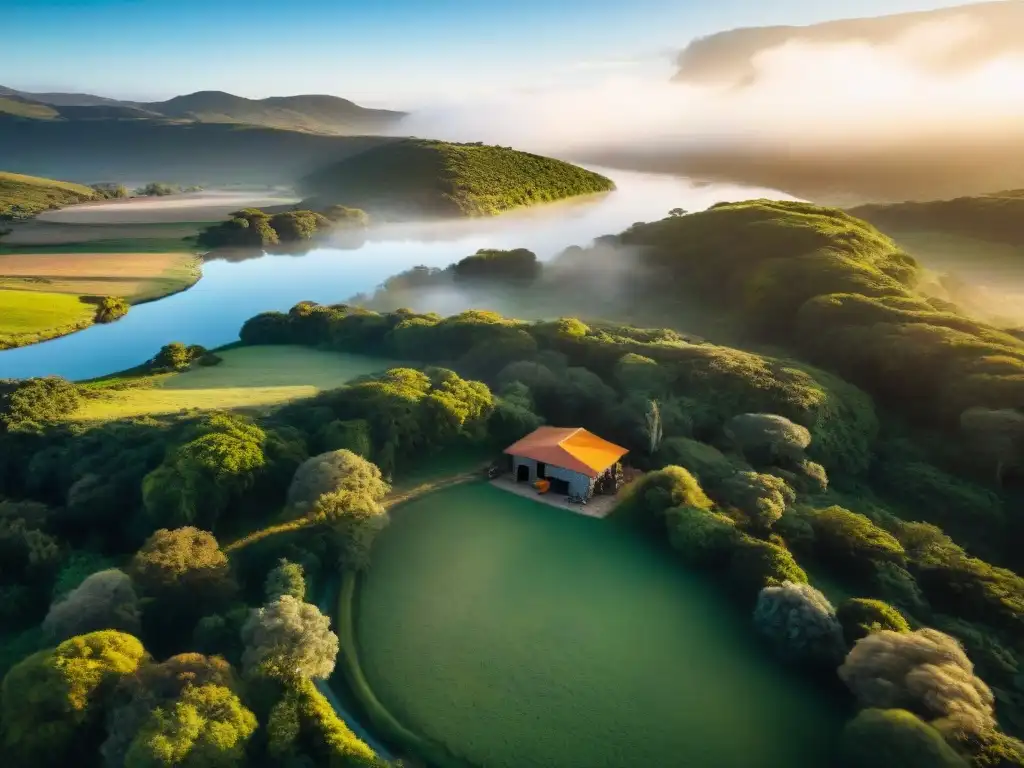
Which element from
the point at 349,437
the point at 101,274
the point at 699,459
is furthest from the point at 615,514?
the point at 101,274

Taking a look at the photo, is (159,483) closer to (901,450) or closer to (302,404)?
(302,404)

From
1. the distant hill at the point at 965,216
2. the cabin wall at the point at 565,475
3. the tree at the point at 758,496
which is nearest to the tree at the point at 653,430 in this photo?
the tree at the point at 758,496

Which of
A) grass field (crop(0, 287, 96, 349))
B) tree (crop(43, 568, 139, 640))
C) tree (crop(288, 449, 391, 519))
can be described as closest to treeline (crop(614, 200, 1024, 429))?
tree (crop(288, 449, 391, 519))

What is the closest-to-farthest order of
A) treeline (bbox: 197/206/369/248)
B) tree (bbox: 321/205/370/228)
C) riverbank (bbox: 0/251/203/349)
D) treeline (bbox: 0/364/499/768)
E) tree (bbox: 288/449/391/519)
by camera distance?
treeline (bbox: 0/364/499/768)
tree (bbox: 288/449/391/519)
riverbank (bbox: 0/251/203/349)
treeline (bbox: 197/206/369/248)
tree (bbox: 321/205/370/228)

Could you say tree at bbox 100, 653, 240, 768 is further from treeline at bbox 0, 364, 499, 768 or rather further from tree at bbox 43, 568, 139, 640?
tree at bbox 43, 568, 139, 640

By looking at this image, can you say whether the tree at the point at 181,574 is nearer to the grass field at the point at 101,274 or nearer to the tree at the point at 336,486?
the tree at the point at 336,486

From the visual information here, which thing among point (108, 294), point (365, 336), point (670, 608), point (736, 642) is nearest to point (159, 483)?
point (670, 608)

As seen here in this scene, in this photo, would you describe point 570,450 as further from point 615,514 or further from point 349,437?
point 349,437
